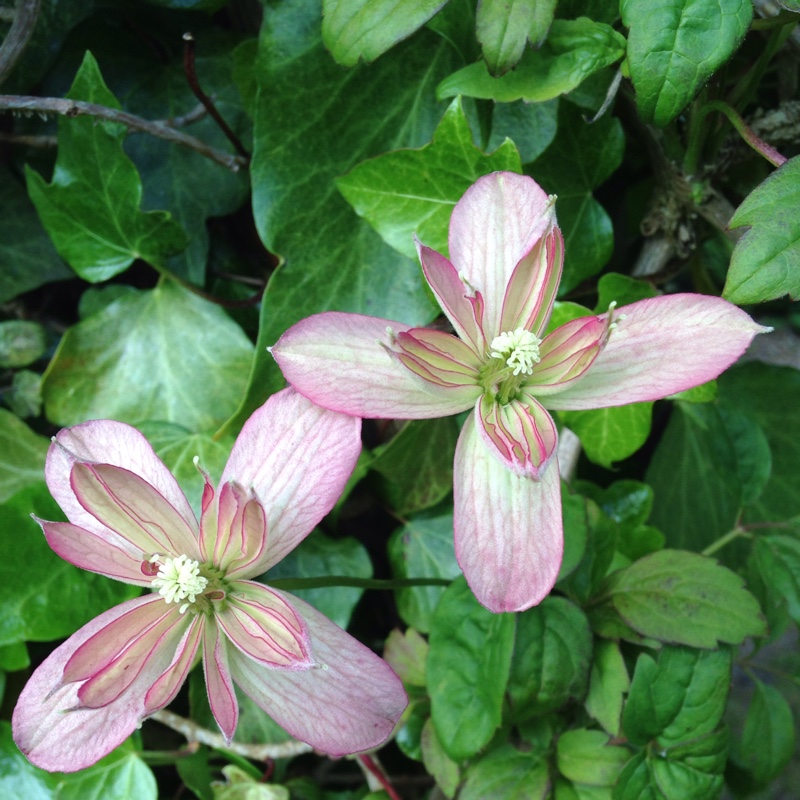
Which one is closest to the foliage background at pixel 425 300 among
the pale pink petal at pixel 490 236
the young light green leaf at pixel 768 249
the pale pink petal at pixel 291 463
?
the young light green leaf at pixel 768 249

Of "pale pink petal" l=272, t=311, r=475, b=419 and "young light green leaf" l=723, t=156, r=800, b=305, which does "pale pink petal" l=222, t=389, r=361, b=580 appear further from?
"young light green leaf" l=723, t=156, r=800, b=305

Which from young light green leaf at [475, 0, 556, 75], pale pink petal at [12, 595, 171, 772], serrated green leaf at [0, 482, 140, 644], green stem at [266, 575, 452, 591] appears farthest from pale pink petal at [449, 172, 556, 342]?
serrated green leaf at [0, 482, 140, 644]

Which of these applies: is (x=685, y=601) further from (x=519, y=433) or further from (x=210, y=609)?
(x=210, y=609)

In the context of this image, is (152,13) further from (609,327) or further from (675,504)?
(675,504)

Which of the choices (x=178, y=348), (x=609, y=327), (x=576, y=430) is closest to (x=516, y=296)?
(x=609, y=327)

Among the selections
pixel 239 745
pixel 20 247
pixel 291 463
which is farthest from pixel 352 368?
pixel 20 247

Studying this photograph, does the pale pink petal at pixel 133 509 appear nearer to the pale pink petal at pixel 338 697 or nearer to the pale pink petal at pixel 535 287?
the pale pink petal at pixel 338 697
